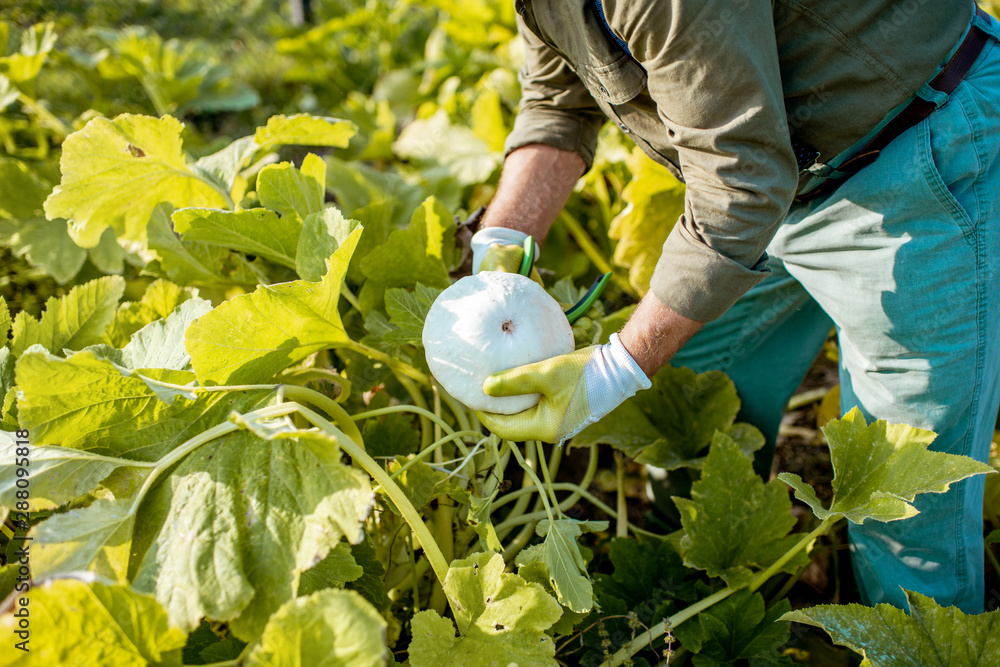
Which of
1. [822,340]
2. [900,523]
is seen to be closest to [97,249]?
[822,340]

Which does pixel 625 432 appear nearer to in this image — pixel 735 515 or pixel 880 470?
pixel 735 515

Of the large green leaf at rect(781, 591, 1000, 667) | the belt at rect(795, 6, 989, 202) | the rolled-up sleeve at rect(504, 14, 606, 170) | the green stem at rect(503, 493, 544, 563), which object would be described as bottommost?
the green stem at rect(503, 493, 544, 563)

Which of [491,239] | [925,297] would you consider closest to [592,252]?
[491,239]

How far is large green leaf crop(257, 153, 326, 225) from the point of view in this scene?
158cm

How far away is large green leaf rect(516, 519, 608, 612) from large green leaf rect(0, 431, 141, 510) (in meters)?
0.74

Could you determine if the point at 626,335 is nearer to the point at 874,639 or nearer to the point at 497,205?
the point at 497,205

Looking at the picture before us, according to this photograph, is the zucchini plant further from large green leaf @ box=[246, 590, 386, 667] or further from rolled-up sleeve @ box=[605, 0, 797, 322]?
rolled-up sleeve @ box=[605, 0, 797, 322]

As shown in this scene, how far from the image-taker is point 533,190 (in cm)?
174

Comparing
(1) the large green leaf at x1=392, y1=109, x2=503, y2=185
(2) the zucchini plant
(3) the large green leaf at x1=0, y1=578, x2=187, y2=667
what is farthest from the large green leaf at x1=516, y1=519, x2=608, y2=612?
(1) the large green leaf at x1=392, y1=109, x2=503, y2=185

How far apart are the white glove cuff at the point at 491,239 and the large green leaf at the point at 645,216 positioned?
0.63 metres

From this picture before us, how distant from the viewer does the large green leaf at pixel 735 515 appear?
1.54 meters

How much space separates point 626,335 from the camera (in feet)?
4.45

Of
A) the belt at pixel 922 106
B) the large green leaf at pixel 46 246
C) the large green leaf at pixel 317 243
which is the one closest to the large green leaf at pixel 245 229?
the large green leaf at pixel 317 243

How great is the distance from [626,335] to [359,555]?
69 centimetres
